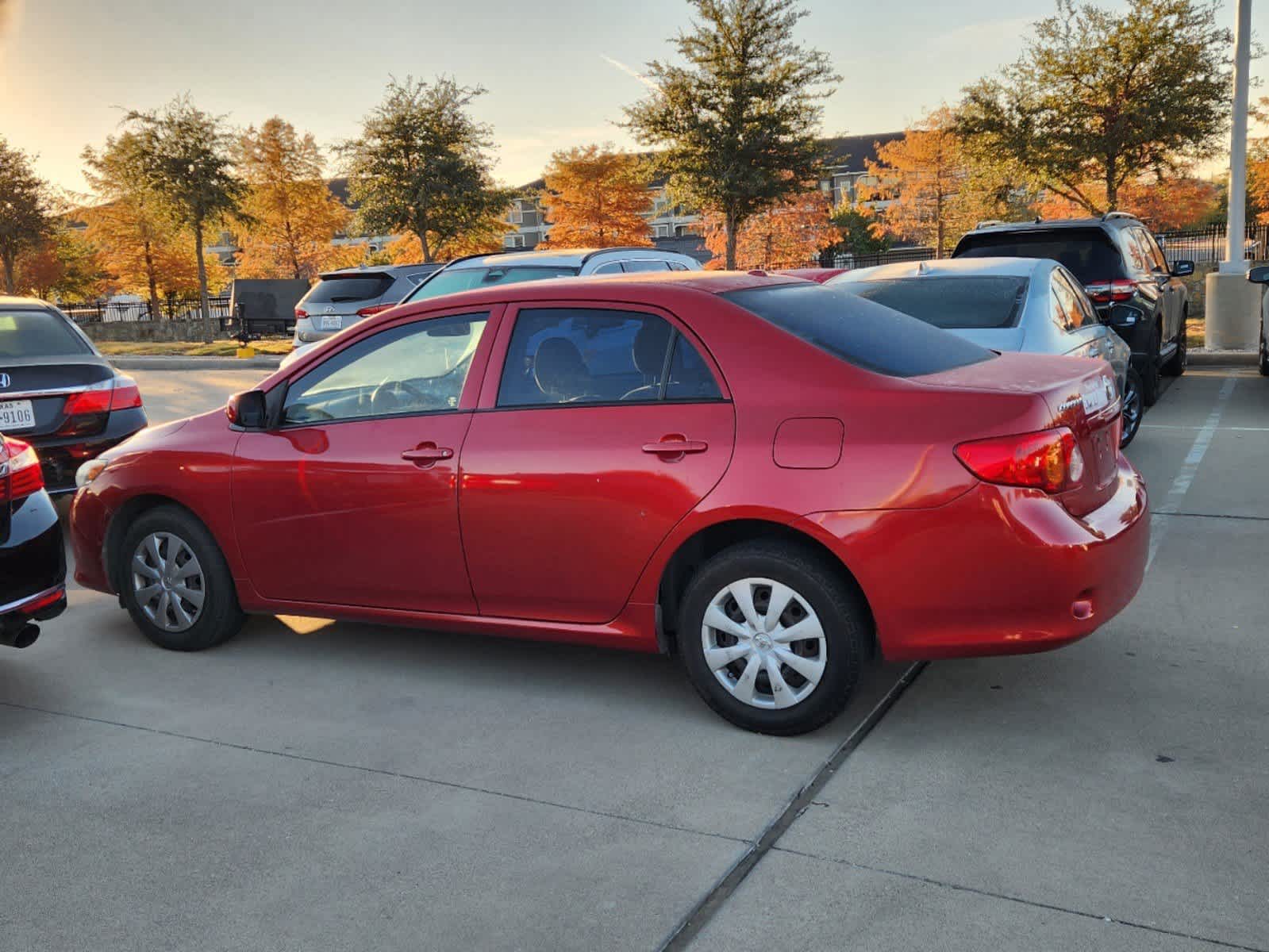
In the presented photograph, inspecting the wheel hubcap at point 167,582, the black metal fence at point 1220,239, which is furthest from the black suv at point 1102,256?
the black metal fence at point 1220,239

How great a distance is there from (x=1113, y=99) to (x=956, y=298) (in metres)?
18.7

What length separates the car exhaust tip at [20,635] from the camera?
16.3ft

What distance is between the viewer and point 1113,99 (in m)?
24.2

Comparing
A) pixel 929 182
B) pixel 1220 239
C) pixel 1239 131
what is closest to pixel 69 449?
pixel 1239 131

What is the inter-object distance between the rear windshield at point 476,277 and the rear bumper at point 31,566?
7.47 meters

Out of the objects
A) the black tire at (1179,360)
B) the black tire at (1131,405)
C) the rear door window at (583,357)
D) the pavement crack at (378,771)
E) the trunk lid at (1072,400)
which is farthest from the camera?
the black tire at (1179,360)

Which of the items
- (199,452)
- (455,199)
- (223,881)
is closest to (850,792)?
(223,881)

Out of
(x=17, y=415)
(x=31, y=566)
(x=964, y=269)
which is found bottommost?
(x=31, y=566)

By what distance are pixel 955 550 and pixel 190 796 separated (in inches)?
103

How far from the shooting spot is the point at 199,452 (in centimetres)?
555

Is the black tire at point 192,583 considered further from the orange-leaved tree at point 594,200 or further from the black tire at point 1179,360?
the orange-leaved tree at point 594,200

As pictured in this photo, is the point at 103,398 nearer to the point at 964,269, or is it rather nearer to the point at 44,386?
the point at 44,386

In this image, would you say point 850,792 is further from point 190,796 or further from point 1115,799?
point 190,796

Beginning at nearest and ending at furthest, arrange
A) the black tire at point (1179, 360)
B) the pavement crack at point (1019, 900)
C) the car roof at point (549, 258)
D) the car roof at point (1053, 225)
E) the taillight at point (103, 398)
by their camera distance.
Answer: the pavement crack at point (1019, 900) < the taillight at point (103, 398) < the car roof at point (1053, 225) < the car roof at point (549, 258) < the black tire at point (1179, 360)
